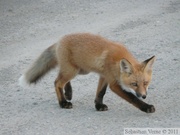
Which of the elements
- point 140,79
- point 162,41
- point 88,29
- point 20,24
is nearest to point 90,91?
point 140,79

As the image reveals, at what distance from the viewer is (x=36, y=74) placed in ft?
24.6

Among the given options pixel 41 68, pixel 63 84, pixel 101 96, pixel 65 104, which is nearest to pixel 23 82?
pixel 41 68

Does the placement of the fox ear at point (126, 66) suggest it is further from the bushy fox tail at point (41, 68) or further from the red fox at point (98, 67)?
the bushy fox tail at point (41, 68)

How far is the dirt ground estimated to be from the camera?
21.0 feet

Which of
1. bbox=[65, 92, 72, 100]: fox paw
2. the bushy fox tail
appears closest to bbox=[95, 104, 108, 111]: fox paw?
bbox=[65, 92, 72, 100]: fox paw

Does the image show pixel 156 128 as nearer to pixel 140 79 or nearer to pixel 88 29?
pixel 140 79

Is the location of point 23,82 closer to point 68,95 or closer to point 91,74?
point 68,95

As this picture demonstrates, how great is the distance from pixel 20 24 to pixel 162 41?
4.08 m

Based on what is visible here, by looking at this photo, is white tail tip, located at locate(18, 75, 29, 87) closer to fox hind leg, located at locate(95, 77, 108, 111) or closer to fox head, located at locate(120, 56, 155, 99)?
fox hind leg, located at locate(95, 77, 108, 111)

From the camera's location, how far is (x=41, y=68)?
750cm

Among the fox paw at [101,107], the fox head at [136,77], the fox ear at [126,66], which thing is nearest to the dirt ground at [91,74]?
the fox paw at [101,107]

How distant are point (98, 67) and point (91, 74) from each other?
1805 millimetres

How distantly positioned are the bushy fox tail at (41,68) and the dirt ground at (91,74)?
1.02ft

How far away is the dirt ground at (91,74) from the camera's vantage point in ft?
21.0
